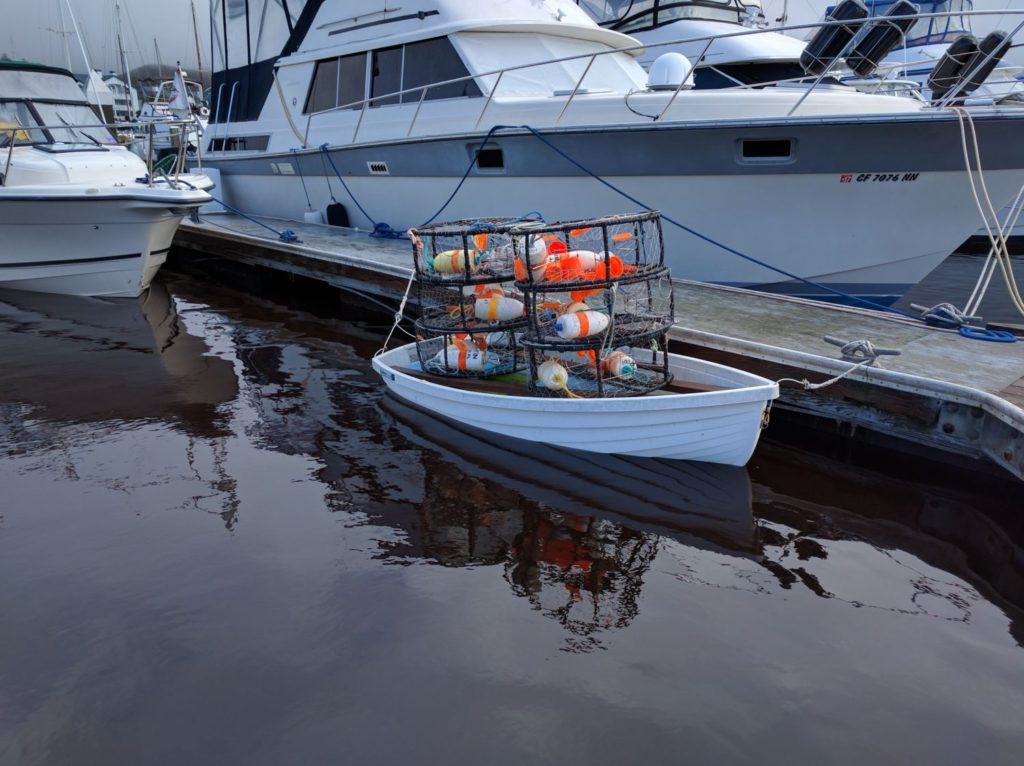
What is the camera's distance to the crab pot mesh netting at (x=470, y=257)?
18.6 feet

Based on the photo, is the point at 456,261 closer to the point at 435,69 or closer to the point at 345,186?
the point at 435,69

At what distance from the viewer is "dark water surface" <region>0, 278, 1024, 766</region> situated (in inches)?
117

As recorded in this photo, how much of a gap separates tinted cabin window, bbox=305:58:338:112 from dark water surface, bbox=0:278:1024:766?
6680 mm

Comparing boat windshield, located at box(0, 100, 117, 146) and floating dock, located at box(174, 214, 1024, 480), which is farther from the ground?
boat windshield, located at box(0, 100, 117, 146)

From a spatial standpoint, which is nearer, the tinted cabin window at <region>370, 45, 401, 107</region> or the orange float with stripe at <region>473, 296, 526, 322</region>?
the orange float with stripe at <region>473, 296, 526, 322</region>

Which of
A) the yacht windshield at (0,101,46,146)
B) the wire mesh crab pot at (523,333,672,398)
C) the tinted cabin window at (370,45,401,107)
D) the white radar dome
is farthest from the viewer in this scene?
the yacht windshield at (0,101,46,146)

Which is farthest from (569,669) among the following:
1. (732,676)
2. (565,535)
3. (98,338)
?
(98,338)

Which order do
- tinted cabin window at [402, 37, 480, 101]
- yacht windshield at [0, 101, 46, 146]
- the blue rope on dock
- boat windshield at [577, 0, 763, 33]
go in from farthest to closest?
boat windshield at [577, 0, 763, 33] → the blue rope on dock → yacht windshield at [0, 101, 46, 146] → tinted cabin window at [402, 37, 480, 101]

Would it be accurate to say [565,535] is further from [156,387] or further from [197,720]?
[156,387]

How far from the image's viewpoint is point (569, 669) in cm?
331

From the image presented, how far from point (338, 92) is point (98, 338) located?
4919 millimetres

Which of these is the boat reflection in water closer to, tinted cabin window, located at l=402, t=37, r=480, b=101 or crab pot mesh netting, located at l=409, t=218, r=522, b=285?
crab pot mesh netting, located at l=409, t=218, r=522, b=285

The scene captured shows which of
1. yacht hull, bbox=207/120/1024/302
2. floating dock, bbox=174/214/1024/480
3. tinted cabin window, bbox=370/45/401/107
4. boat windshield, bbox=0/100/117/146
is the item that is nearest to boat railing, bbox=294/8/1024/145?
tinted cabin window, bbox=370/45/401/107

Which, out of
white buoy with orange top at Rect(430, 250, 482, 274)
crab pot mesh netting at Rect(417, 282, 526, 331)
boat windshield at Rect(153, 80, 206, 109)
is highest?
boat windshield at Rect(153, 80, 206, 109)
